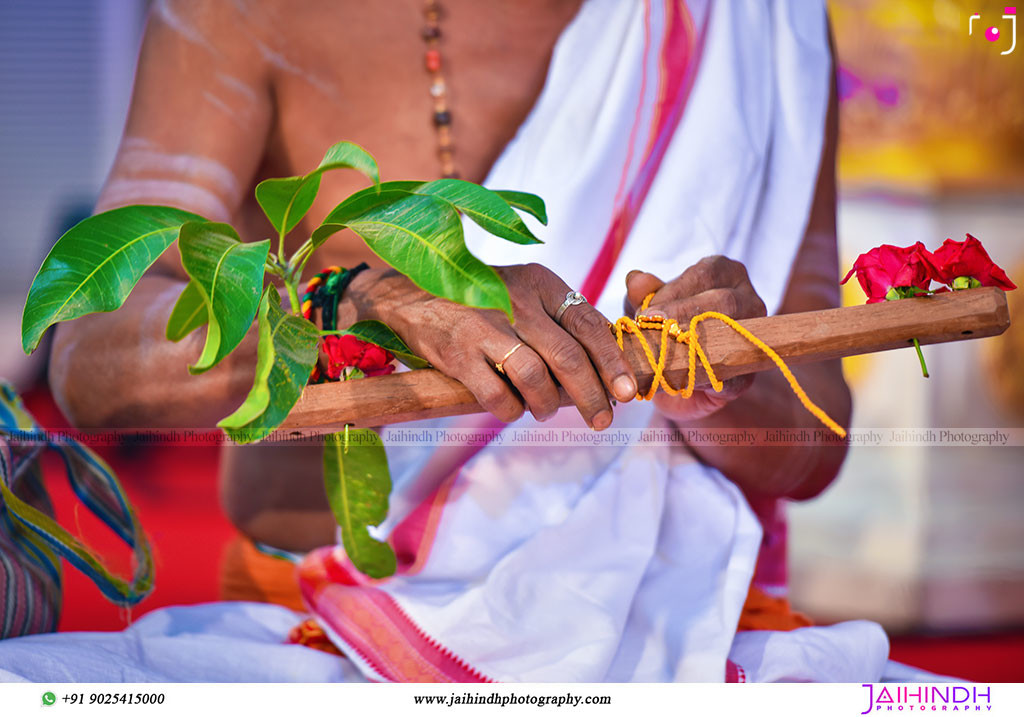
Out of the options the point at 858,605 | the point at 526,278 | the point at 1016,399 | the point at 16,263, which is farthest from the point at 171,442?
the point at 1016,399

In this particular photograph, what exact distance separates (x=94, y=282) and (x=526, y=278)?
390mm

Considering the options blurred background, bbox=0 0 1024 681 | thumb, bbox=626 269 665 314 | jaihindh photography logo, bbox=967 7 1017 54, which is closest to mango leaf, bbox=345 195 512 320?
A: thumb, bbox=626 269 665 314

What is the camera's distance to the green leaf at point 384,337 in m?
0.87

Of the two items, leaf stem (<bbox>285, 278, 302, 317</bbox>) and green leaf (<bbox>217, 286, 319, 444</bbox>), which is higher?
leaf stem (<bbox>285, 278, 302, 317</bbox>)

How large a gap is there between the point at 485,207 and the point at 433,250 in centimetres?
7

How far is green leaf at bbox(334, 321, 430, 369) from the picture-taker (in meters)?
0.87

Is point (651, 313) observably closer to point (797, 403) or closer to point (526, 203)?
point (526, 203)

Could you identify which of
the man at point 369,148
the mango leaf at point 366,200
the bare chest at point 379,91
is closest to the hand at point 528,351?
the mango leaf at point 366,200

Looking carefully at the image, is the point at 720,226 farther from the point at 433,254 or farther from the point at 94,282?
the point at 94,282

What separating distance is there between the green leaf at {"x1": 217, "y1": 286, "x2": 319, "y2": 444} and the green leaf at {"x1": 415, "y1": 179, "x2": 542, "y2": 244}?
17 cm

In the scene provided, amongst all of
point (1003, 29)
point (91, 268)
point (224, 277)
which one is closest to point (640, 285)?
point (224, 277)

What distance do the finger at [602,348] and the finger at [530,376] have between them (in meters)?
0.05

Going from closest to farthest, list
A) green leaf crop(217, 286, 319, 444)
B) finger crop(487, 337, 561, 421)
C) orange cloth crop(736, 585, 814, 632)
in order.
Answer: green leaf crop(217, 286, 319, 444)
finger crop(487, 337, 561, 421)
orange cloth crop(736, 585, 814, 632)

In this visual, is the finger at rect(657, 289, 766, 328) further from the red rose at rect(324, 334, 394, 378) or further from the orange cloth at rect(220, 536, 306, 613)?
the orange cloth at rect(220, 536, 306, 613)
